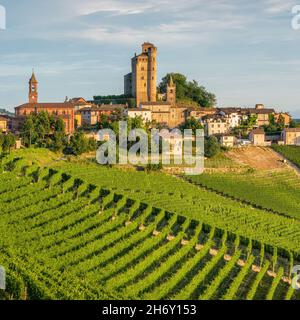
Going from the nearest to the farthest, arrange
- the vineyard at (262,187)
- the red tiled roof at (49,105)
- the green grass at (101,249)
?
the green grass at (101,249) < the vineyard at (262,187) < the red tiled roof at (49,105)

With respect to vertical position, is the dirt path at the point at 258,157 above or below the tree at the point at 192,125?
below

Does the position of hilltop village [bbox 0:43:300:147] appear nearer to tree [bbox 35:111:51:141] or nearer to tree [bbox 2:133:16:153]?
tree [bbox 35:111:51:141]

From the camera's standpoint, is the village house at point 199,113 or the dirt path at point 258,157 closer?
the dirt path at point 258,157

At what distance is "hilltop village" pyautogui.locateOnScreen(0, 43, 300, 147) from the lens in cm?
5609

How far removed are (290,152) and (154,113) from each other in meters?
14.0

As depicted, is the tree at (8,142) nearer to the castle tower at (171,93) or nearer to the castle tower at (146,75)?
the castle tower at (146,75)

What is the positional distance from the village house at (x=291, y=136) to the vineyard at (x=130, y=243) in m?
24.6

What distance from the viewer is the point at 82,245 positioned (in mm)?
22906

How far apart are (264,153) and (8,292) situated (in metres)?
38.0

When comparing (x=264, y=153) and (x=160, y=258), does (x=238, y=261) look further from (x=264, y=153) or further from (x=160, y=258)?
(x=264, y=153)

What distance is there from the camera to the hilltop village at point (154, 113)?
56.1 m

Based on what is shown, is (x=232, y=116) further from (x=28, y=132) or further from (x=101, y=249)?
(x=101, y=249)

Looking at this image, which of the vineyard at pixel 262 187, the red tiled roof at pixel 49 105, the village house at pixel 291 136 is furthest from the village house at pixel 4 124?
the village house at pixel 291 136

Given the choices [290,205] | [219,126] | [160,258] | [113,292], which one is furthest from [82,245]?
[219,126]
